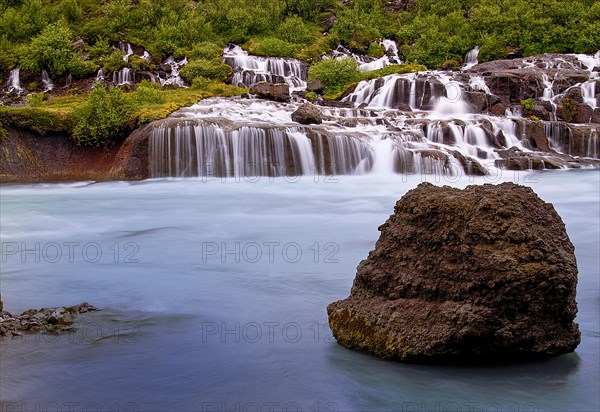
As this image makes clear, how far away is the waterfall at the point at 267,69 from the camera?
95.0 ft

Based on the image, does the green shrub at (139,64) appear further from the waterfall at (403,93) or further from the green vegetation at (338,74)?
the waterfall at (403,93)

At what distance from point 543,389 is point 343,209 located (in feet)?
28.2

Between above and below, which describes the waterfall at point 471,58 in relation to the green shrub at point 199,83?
above

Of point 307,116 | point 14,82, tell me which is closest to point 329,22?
point 14,82

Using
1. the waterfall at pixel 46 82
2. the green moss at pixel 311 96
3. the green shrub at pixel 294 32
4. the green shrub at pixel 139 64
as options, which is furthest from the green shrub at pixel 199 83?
the green shrub at pixel 294 32

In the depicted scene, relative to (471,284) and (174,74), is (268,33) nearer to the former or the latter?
(174,74)

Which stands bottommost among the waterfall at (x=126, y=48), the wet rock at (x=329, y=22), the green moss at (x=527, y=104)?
the green moss at (x=527, y=104)

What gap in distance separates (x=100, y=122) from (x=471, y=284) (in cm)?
1634

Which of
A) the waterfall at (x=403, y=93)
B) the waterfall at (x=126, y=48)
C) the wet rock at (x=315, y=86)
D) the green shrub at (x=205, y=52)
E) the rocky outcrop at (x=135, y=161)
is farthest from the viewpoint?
the waterfall at (x=126, y=48)

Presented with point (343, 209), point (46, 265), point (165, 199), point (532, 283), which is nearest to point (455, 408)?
point (532, 283)

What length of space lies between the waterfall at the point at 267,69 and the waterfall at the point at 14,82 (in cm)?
898

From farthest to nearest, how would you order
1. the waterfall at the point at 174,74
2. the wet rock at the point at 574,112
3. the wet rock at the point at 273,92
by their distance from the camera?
1. the waterfall at the point at 174,74
2. the wet rock at the point at 273,92
3. the wet rock at the point at 574,112

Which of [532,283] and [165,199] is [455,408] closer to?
[532,283]

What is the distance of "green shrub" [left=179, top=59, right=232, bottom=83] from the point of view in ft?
92.4
